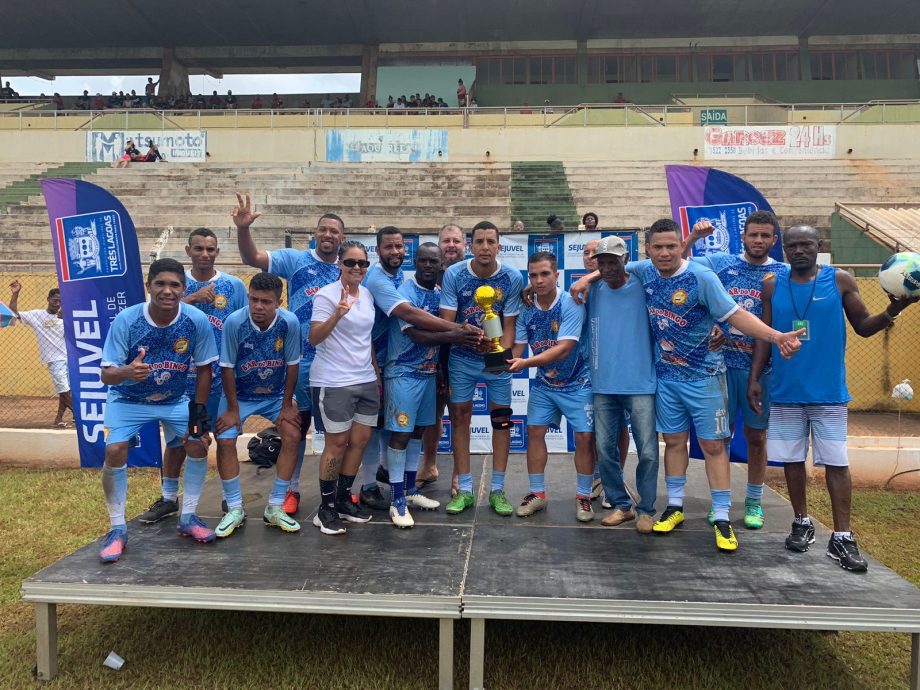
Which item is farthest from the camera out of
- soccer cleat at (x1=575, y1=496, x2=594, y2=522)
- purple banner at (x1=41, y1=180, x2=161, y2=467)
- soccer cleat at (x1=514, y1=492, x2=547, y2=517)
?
purple banner at (x1=41, y1=180, x2=161, y2=467)

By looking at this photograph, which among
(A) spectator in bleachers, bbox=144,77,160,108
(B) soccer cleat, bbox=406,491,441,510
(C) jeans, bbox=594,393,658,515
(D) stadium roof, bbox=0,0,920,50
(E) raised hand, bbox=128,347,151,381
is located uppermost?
(D) stadium roof, bbox=0,0,920,50

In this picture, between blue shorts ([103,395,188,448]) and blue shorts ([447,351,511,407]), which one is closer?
blue shorts ([103,395,188,448])

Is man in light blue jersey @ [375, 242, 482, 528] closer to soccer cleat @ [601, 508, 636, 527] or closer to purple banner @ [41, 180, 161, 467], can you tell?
soccer cleat @ [601, 508, 636, 527]

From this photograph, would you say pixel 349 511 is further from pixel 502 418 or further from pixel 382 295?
pixel 382 295

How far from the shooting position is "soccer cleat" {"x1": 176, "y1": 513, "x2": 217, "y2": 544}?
13.3 feet

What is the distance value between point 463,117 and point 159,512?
17677 millimetres

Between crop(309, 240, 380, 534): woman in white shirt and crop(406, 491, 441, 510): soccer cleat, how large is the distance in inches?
26.4

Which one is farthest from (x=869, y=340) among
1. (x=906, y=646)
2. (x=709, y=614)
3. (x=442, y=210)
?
(x=442, y=210)

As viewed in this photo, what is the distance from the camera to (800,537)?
13.1 feet

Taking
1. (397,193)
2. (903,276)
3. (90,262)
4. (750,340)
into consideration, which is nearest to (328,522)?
(750,340)

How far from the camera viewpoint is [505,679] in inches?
133

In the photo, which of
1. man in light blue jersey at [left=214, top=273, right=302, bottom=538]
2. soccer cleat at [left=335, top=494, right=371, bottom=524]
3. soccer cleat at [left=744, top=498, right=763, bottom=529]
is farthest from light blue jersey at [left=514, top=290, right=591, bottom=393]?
man in light blue jersey at [left=214, top=273, right=302, bottom=538]

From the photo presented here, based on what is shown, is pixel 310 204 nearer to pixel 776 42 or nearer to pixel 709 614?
pixel 709 614

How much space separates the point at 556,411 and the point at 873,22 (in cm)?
3307
